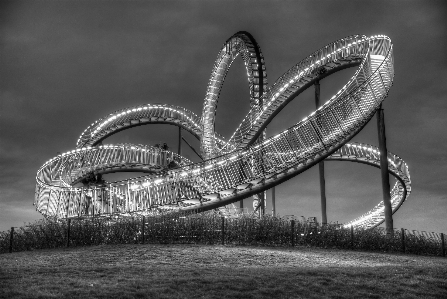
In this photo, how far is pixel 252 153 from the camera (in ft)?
70.0

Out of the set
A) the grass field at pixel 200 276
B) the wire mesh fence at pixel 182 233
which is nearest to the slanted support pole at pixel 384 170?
the wire mesh fence at pixel 182 233

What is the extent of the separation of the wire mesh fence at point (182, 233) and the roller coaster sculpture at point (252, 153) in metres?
3.19

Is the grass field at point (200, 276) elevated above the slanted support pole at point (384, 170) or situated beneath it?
situated beneath

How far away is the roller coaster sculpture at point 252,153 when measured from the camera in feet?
69.3

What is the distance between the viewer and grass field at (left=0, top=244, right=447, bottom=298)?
370 inches

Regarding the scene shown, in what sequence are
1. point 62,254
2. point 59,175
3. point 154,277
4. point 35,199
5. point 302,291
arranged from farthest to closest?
point 59,175 → point 35,199 → point 62,254 → point 154,277 → point 302,291

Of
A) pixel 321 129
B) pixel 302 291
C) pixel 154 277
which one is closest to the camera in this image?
pixel 302 291

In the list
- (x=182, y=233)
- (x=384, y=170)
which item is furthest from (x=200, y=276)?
(x=384, y=170)

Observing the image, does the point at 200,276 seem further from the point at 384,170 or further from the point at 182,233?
the point at 384,170

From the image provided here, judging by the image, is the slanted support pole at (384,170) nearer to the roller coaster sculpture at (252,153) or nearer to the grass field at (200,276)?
the roller coaster sculpture at (252,153)

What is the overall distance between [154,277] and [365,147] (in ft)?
86.8

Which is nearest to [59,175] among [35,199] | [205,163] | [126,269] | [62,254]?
[35,199]

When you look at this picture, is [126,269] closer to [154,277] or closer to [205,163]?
[154,277]

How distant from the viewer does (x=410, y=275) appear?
1195cm
